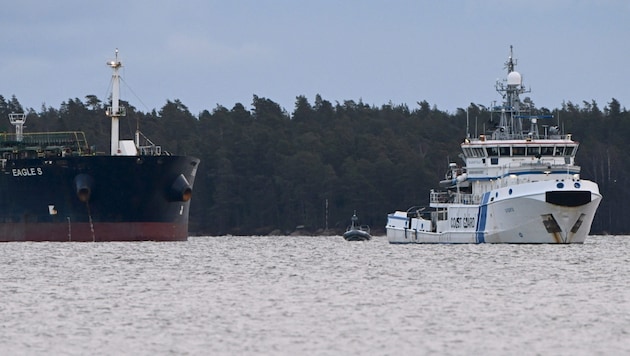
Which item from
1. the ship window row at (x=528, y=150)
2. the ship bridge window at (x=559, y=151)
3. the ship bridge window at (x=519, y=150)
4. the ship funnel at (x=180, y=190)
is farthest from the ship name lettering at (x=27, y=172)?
the ship bridge window at (x=559, y=151)

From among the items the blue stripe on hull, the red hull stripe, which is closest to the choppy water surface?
the blue stripe on hull

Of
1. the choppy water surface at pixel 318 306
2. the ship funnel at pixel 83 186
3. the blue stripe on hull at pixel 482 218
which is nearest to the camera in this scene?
the choppy water surface at pixel 318 306

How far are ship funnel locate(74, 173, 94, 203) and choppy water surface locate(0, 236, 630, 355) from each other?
1901 cm

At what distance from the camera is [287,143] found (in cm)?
16350

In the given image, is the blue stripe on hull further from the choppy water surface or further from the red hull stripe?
the red hull stripe

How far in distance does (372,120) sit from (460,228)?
9990 centimetres

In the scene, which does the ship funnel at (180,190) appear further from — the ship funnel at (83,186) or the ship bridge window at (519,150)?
the ship bridge window at (519,150)

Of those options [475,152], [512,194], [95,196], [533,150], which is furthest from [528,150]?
[95,196]

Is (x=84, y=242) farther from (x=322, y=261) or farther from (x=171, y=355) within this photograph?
(x=171, y=355)

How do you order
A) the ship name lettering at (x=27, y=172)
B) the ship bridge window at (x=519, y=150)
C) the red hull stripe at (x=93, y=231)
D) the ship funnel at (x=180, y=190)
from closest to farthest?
1. the ship bridge window at (x=519, y=150)
2. the red hull stripe at (x=93, y=231)
3. the ship name lettering at (x=27, y=172)
4. the ship funnel at (x=180, y=190)

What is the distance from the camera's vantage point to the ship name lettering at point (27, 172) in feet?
272

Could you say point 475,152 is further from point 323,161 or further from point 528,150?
→ point 323,161

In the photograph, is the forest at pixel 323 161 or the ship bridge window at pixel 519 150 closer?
the ship bridge window at pixel 519 150

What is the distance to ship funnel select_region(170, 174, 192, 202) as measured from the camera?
83.8m
